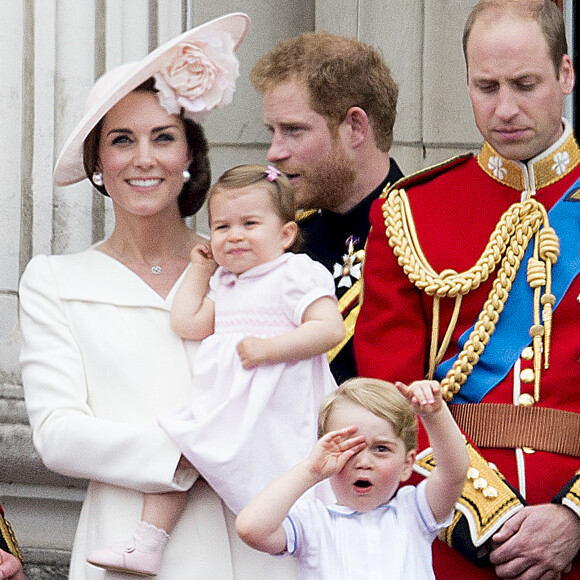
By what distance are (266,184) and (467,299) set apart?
0.50 meters

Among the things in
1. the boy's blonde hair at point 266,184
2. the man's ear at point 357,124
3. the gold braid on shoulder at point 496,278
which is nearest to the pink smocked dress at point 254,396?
the boy's blonde hair at point 266,184

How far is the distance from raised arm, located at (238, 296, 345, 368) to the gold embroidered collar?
54 centimetres

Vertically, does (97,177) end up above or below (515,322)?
above

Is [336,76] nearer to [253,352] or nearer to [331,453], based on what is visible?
[253,352]

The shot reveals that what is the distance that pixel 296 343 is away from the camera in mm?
3018

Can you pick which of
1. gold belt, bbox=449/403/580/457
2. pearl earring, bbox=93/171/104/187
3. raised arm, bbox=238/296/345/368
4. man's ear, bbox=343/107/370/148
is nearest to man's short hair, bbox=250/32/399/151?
man's ear, bbox=343/107/370/148

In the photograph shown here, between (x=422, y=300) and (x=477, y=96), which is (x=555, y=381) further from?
(x=477, y=96)

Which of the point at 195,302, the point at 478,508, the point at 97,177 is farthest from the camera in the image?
the point at 97,177

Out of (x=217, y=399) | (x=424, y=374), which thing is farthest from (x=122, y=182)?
(x=424, y=374)

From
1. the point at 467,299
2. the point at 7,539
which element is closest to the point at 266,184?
the point at 467,299

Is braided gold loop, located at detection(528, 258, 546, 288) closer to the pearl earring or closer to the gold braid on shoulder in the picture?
the gold braid on shoulder

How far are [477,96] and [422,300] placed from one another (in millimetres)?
459

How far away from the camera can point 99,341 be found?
3.20m

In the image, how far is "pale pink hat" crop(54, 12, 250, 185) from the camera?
10.7 feet
